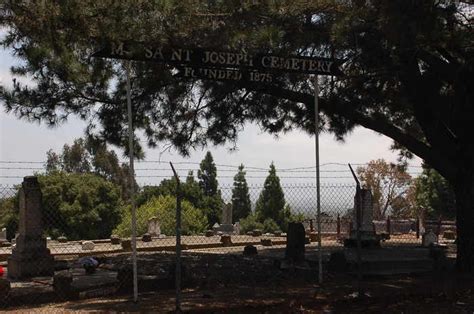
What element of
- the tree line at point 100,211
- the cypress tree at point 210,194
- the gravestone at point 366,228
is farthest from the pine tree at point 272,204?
the gravestone at point 366,228

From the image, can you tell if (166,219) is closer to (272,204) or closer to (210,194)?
(272,204)

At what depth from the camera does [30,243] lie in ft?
43.5

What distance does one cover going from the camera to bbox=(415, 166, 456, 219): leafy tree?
3734 centimetres

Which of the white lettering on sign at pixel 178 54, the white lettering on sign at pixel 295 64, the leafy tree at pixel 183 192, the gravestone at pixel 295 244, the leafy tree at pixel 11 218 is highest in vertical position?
the white lettering on sign at pixel 295 64

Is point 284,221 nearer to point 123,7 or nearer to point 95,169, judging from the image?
point 95,169

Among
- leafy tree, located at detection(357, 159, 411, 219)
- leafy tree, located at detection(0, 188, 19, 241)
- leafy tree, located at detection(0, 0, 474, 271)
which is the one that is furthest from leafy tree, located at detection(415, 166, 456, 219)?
leafy tree, located at detection(0, 188, 19, 241)

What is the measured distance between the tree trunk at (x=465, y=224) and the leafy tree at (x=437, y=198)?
25.6m

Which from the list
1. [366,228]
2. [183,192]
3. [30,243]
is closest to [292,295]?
[30,243]

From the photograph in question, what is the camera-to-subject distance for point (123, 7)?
815 cm

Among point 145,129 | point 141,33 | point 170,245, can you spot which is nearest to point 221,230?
point 170,245

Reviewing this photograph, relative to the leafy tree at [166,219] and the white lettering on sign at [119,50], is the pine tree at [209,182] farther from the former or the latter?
the white lettering on sign at [119,50]

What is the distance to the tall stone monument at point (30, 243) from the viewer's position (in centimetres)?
1293

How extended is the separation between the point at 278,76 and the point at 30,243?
21.3ft

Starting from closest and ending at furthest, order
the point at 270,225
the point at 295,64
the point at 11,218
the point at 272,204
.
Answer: the point at 295,64, the point at 11,218, the point at 270,225, the point at 272,204
